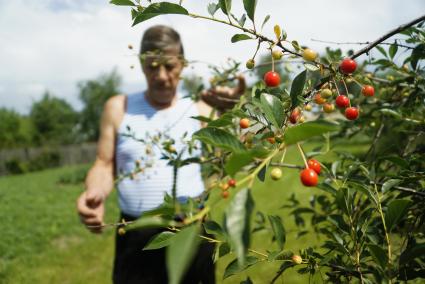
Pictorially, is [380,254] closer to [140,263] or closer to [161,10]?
[161,10]

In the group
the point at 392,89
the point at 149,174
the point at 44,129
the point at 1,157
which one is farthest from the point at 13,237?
the point at 44,129

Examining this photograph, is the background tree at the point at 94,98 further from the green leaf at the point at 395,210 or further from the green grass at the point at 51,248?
the green leaf at the point at 395,210

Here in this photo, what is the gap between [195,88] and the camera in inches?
94.8

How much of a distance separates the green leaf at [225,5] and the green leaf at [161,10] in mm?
111

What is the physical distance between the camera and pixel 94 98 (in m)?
46.1

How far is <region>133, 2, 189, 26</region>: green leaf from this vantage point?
78cm

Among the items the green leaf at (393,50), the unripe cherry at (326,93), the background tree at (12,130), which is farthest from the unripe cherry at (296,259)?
the background tree at (12,130)

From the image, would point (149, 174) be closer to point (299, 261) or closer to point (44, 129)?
point (299, 261)

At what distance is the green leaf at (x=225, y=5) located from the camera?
2.79 feet

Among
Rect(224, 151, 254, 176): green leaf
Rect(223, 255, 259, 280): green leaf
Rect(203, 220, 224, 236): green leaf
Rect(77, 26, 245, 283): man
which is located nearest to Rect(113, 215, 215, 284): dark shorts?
Rect(77, 26, 245, 283): man

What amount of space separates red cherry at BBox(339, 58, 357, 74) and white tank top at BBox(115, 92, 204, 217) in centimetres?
163

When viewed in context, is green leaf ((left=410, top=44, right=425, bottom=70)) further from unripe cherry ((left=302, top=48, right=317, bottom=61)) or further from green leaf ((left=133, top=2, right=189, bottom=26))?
green leaf ((left=133, top=2, right=189, bottom=26))

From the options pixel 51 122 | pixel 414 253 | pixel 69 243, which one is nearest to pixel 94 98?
pixel 51 122

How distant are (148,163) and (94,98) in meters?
46.6
